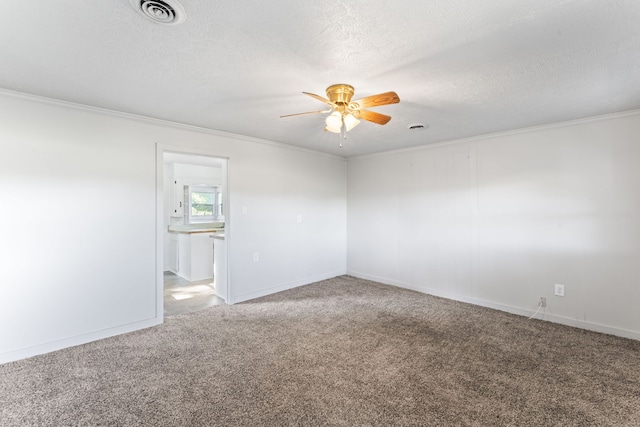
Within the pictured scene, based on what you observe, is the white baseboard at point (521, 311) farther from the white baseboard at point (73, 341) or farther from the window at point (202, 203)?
the window at point (202, 203)

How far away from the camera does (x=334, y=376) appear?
2.23m

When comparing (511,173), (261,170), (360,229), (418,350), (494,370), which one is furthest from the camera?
(360,229)

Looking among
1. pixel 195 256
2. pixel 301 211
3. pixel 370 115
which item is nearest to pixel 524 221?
pixel 370 115

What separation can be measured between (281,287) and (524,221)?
332cm

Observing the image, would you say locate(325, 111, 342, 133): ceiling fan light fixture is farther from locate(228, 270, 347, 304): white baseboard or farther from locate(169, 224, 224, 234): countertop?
locate(169, 224, 224, 234): countertop

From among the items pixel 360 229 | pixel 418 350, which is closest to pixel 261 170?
pixel 360 229

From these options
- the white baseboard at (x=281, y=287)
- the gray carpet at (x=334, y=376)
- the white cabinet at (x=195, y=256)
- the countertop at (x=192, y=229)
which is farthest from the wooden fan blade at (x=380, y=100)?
the white cabinet at (x=195, y=256)

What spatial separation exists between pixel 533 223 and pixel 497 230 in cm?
39

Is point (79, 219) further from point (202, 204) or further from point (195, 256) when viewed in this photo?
point (202, 204)

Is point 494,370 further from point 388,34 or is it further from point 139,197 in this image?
point 139,197

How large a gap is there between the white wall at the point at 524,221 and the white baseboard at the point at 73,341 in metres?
3.45

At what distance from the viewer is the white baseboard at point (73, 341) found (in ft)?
8.08

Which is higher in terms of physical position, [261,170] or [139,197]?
[261,170]

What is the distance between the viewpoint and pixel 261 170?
13.9 ft
